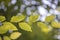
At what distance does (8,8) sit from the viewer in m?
0.87

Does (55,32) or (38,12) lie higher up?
(38,12)

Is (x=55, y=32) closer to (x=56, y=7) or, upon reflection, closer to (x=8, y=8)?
(x=56, y=7)

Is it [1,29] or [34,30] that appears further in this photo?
[34,30]

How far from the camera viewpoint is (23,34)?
86 cm

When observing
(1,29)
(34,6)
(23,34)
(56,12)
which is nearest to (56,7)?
(56,12)

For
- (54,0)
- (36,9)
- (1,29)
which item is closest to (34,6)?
(36,9)

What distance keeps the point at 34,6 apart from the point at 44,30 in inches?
6.8

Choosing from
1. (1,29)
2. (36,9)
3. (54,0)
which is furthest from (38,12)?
(1,29)

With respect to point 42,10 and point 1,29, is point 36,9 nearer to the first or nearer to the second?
point 42,10

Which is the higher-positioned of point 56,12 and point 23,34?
point 56,12

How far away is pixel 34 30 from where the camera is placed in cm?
88

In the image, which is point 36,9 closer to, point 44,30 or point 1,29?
point 44,30

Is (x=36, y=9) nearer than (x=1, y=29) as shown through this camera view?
No

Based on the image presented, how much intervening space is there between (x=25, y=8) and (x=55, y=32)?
24 cm
